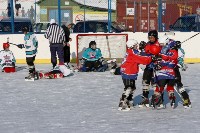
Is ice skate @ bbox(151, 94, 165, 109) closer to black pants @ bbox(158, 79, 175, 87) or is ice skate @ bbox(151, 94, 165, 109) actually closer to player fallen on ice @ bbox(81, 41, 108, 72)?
black pants @ bbox(158, 79, 175, 87)

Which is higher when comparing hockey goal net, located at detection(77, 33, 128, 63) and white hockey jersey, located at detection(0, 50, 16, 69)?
hockey goal net, located at detection(77, 33, 128, 63)

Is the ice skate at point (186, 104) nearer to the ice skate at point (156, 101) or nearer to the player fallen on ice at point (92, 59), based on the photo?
the ice skate at point (156, 101)

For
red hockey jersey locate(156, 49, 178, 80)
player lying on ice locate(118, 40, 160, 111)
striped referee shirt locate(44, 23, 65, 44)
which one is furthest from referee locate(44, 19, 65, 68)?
red hockey jersey locate(156, 49, 178, 80)

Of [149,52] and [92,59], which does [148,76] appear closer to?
[149,52]

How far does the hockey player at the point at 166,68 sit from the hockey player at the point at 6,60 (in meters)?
6.62

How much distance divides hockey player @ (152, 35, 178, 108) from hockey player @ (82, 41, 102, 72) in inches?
233

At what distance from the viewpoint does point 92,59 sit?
15672 millimetres

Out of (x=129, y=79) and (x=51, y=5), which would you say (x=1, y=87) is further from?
(x=51, y=5)

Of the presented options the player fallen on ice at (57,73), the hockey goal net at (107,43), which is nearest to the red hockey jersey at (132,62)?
the player fallen on ice at (57,73)

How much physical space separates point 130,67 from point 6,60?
6.60m

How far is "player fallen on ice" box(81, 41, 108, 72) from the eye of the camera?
615 inches

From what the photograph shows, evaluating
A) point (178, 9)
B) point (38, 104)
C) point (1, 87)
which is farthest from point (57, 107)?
point (178, 9)

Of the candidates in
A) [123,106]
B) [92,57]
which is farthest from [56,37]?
[123,106]

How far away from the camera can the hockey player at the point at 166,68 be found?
956 cm
